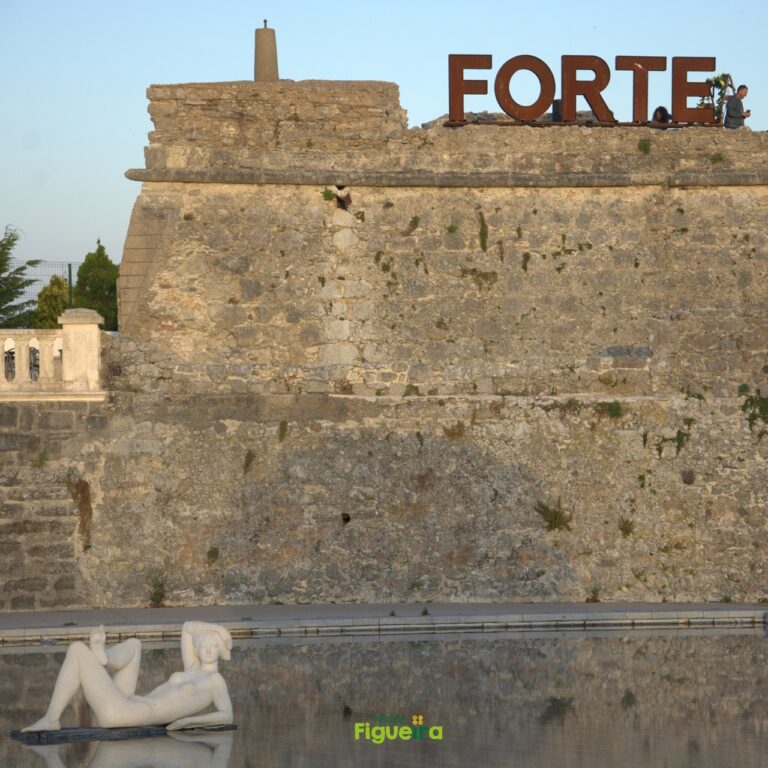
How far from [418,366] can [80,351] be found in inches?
165

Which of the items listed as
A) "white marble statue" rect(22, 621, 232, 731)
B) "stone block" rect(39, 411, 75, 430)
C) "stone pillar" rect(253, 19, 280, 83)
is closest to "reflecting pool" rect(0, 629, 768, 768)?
"white marble statue" rect(22, 621, 232, 731)

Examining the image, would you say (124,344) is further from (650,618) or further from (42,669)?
(650,618)

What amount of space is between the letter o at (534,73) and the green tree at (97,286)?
60.0 ft

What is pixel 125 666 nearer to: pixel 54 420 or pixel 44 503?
pixel 44 503

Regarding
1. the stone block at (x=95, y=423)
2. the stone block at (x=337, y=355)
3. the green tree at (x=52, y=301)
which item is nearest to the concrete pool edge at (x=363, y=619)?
the stone block at (x=95, y=423)

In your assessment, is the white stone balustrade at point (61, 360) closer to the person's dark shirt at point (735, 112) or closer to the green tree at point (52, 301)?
the person's dark shirt at point (735, 112)

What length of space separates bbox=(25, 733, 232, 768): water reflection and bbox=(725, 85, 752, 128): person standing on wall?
12.9 metres

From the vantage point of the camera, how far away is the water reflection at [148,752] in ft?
34.4

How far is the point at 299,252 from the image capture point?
20.0m

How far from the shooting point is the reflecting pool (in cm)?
1075

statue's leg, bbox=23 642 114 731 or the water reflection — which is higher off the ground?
statue's leg, bbox=23 642 114 731

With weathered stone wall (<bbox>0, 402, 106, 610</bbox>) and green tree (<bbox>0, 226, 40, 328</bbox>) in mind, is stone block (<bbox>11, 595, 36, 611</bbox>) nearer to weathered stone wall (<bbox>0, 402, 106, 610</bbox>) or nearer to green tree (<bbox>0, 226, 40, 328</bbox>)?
weathered stone wall (<bbox>0, 402, 106, 610</bbox>)

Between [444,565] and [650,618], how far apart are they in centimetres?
276

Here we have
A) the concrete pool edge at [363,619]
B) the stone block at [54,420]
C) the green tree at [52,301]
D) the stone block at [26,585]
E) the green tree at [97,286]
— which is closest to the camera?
the concrete pool edge at [363,619]
